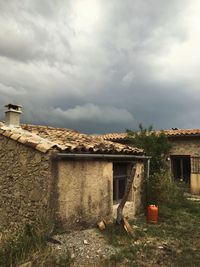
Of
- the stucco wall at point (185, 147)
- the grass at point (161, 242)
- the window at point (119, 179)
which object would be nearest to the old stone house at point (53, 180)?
the window at point (119, 179)

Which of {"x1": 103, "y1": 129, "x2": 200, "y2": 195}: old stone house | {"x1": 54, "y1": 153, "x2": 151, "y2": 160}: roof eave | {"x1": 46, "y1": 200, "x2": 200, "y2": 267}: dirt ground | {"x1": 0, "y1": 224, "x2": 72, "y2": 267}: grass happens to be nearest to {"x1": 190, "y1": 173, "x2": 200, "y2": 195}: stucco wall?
{"x1": 103, "y1": 129, "x2": 200, "y2": 195}: old stone house

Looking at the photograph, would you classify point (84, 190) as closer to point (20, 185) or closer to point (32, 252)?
point (20, 185)

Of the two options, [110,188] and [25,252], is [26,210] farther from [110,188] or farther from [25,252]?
[110,188]

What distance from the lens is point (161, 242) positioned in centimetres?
794

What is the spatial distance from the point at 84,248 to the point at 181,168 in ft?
41.9

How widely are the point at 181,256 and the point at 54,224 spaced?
3232mm

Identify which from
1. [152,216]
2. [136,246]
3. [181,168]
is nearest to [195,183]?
[181,168]

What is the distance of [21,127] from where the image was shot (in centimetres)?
1044

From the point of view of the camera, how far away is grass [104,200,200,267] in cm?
664

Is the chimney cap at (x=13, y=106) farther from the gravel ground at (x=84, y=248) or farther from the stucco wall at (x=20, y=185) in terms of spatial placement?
the gravel ground at (x=84, y=248)

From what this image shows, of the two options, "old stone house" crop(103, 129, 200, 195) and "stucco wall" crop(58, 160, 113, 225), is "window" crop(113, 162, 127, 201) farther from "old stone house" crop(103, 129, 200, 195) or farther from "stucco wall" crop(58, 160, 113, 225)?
"old stone house" crop(103, 129, 200, 195)

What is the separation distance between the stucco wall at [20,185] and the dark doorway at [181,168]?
12.1m

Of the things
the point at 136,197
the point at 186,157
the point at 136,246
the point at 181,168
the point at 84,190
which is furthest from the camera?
the point at 181,168

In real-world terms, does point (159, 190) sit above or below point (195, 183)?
below
